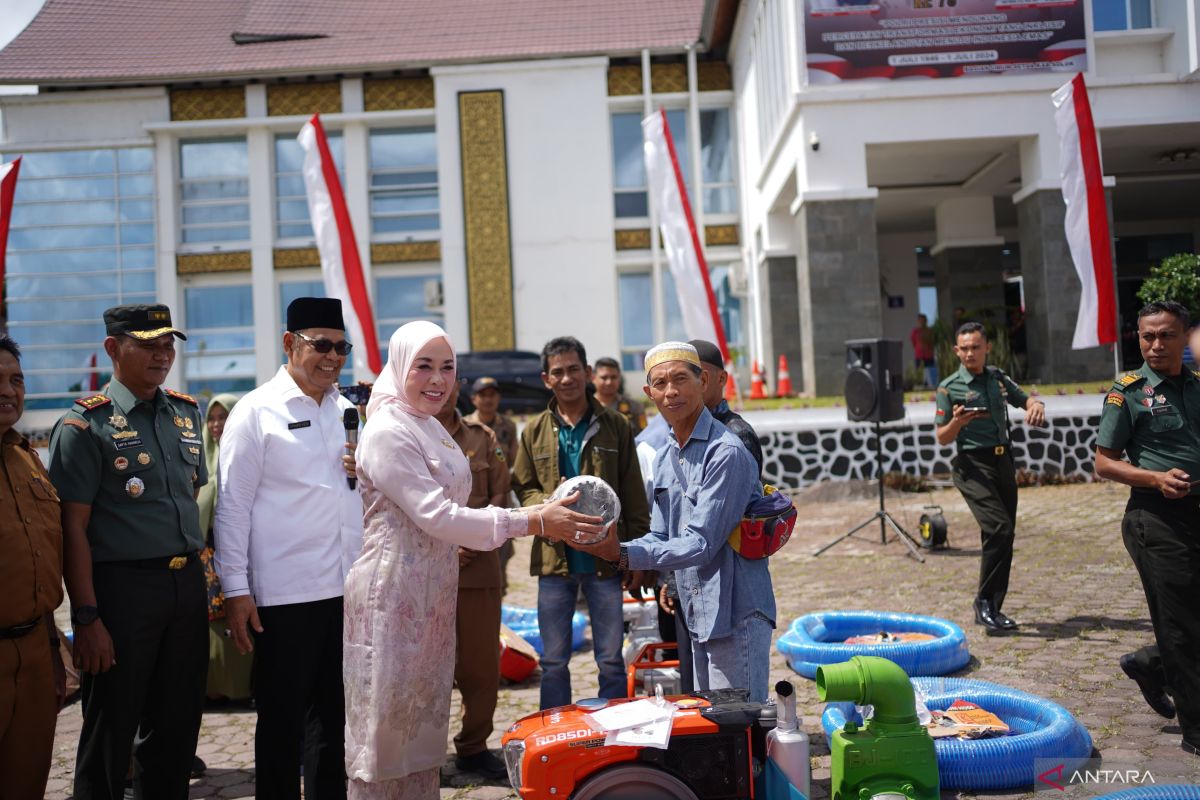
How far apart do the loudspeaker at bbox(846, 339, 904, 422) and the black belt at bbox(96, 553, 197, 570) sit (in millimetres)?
7312

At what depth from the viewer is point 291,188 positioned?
75.2ft

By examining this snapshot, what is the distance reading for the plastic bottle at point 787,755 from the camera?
3.03 meters

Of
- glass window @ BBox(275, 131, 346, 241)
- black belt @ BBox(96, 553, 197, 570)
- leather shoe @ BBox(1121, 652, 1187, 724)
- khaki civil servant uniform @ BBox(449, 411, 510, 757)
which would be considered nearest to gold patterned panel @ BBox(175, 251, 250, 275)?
glass window @ BBox(275, 131, 346, 241)

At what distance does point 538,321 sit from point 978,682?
18.0m

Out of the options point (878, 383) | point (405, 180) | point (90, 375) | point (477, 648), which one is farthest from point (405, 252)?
point (477, 648)

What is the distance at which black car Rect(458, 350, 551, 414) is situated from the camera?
19.1m

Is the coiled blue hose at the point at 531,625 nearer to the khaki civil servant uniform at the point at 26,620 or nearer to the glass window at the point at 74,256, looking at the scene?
the khaki civil servant uniform at the point at 26,620

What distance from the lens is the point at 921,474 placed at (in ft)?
40.7

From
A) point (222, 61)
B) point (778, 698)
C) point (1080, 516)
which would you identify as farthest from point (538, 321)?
point (778, 698)

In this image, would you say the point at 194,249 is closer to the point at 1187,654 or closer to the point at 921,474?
the point at 921,474

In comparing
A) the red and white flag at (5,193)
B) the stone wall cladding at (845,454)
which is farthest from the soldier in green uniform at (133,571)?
the stone wall cladding at (845,454)

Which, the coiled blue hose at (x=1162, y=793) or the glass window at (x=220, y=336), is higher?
the glass window at (x=220, y=336)

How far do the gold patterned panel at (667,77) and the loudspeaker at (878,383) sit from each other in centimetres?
1415

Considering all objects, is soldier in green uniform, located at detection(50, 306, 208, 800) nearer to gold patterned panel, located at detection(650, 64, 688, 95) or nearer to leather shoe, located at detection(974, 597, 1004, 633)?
leather shoe, located at detection(974, 597, 1004, 633)
